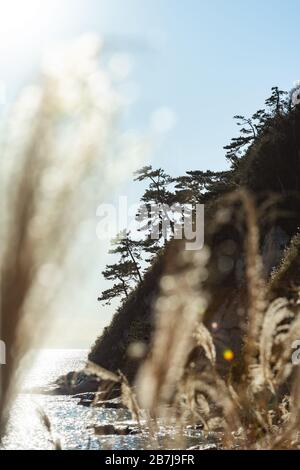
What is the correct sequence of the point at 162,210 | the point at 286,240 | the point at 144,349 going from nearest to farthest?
the point at 286,240 → the point at 144,349 → the point at 162,210

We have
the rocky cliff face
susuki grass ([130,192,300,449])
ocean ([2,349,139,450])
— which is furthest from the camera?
the rocky cliff face

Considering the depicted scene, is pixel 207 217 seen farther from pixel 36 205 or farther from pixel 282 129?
pixel 36 205

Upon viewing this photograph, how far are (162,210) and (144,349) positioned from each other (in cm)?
1706

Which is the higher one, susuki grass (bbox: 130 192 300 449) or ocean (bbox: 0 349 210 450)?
susuki grass (bbox: 130 192 300 449)

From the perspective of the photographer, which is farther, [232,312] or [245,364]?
[232,312]

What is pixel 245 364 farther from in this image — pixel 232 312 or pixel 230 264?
pixel 230 264

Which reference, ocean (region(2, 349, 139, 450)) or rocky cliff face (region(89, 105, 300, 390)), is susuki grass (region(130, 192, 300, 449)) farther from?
rocky cliff face (region(89, 105, 300, 390))

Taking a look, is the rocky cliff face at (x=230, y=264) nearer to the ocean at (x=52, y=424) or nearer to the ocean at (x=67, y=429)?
the ocean at (x=67, y=429)

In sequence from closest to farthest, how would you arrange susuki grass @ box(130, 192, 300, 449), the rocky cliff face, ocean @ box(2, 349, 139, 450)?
1. ocean @ box(2, 349, 139, 450)
2. susuki grass @ box(130, 192, 300, 449)
3. the rocky cliff face

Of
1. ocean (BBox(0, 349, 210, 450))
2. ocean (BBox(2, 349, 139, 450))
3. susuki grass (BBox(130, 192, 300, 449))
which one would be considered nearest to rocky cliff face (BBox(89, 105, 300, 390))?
ocean (BBox(0, 349, 210, 450))

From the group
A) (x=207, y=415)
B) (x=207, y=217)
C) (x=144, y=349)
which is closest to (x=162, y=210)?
(x=207, y=217)

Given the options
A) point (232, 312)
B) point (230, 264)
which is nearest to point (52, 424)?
point (232, 312)

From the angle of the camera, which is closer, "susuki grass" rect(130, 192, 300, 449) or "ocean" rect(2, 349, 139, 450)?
"ocean" rect(2, 349, 139, 450)
